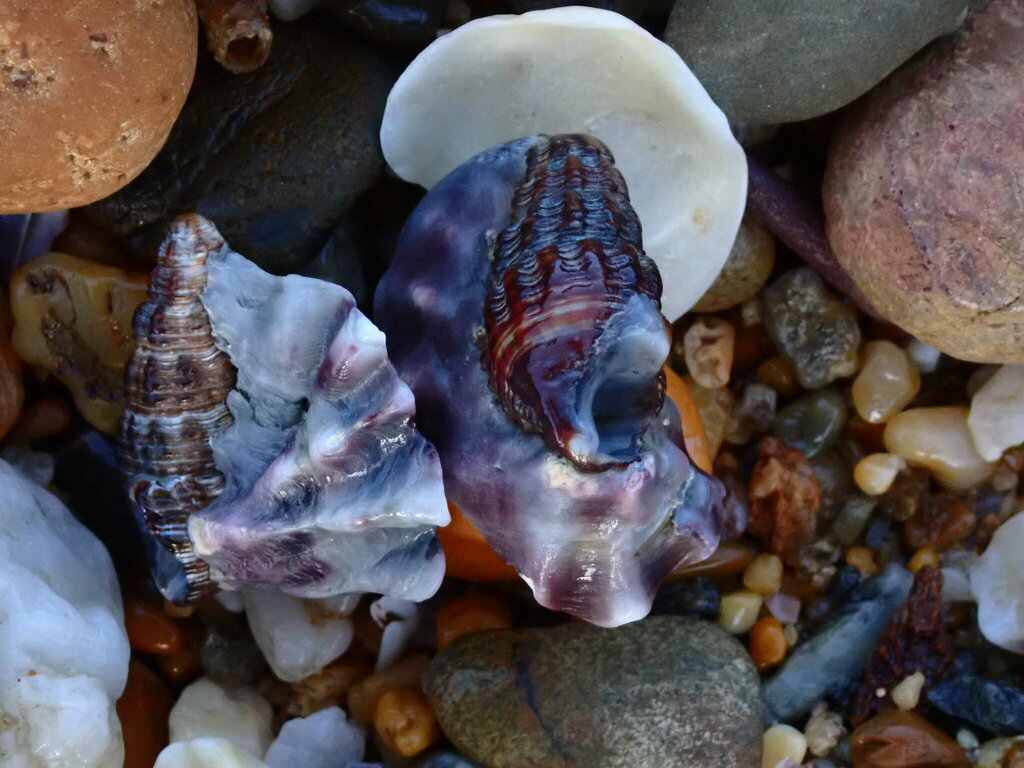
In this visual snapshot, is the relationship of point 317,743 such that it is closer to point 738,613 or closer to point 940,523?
point 738,613

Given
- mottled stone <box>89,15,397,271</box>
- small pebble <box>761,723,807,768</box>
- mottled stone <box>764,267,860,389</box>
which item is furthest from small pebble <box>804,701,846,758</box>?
mottled stone <box>89,15,397,271</box>

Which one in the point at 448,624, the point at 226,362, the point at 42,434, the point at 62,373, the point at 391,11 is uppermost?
the point at 391,11

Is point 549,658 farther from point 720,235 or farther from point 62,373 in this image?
point 62,373

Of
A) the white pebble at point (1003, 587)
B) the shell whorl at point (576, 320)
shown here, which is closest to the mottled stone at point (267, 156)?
the shell whorl at point (576, 320)

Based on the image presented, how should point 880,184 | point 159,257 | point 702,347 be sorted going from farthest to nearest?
point 702,347 < point 880,184 < point 159,257

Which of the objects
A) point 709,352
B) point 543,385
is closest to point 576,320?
point 543,385

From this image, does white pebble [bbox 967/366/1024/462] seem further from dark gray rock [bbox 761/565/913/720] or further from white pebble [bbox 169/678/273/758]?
white pebble [bbox 169/678/273/758]

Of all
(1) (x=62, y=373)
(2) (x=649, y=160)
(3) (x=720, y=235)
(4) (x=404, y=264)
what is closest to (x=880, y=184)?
(3) (x=720, y=235)
